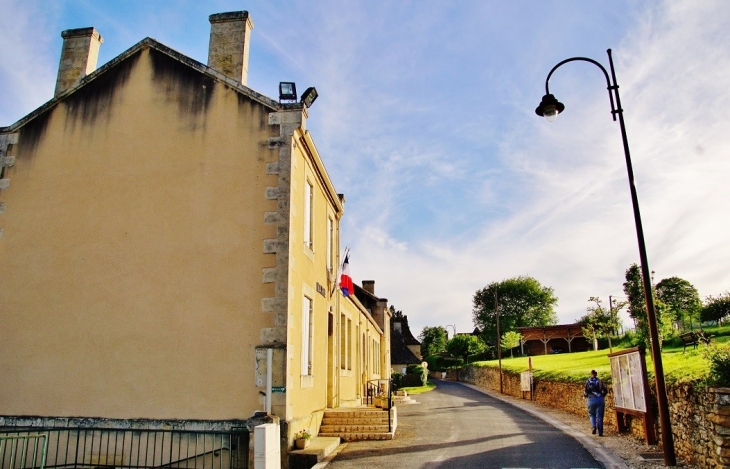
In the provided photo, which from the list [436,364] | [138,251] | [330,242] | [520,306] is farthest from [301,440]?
[520,306]

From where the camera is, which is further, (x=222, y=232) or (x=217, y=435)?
(x=222, y=232)

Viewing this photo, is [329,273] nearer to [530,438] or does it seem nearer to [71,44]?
[530,438]

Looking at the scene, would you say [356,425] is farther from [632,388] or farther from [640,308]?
[640,308]

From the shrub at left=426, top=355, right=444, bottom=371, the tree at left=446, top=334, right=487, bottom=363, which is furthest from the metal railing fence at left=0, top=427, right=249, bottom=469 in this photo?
the shrub at left=426, top=355, right=444, bottom=371

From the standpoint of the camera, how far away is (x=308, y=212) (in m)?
13.0

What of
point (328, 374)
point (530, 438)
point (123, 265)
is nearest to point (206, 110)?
point (123, 265)

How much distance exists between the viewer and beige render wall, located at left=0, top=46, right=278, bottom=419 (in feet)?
33.7

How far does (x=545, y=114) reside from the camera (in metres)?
10.4

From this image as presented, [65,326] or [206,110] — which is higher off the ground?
[206,110]

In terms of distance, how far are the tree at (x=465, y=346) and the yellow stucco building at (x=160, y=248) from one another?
56962 millimetres

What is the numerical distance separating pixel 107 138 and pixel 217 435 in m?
6.74

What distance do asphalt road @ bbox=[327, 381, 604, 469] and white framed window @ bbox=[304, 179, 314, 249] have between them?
4.64 m

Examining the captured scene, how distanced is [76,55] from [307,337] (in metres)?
8.74

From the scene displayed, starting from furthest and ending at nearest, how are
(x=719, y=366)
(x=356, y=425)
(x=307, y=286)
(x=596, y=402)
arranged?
(x=596, y=402) < (x=356, y=425) < (x=307, y=286) < (x=719, y=366)
